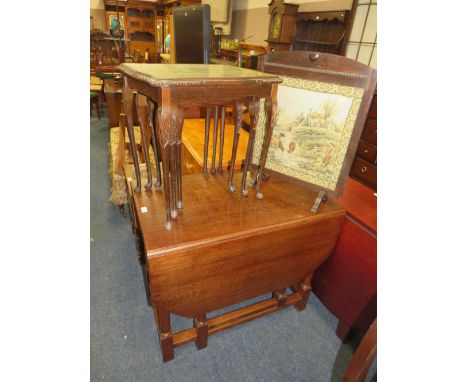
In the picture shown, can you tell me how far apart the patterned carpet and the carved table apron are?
0.09 metres

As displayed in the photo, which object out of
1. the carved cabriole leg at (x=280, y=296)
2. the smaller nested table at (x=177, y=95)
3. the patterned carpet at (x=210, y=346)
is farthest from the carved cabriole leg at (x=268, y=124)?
the patterned carpet at (x=210, y=346)

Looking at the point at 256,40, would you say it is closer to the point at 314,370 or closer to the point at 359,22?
the point at 359,22

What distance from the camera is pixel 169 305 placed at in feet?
3.19

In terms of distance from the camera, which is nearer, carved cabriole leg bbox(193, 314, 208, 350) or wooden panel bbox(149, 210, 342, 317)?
wooden panel bbox(149, 210, 342, 317)

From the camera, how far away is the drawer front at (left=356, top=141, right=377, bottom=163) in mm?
2588

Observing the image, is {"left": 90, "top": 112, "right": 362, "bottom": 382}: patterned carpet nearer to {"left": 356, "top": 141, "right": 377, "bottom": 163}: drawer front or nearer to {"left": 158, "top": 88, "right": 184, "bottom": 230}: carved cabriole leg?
{"left": 158, "top": 88, "right": 184, "bottom": 230}: carved cabriole leg

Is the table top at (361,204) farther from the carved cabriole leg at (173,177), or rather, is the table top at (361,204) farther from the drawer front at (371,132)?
the drawer front at (371,132)

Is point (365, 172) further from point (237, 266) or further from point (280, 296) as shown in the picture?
point (237, 266)

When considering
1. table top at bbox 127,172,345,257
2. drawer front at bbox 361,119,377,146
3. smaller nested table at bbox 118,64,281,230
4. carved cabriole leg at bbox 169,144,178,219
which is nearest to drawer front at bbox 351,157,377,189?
drawer front at bbox 361,119,377,146

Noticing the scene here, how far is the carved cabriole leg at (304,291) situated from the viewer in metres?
1.40

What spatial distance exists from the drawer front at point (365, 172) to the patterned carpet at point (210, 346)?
61.8 inches

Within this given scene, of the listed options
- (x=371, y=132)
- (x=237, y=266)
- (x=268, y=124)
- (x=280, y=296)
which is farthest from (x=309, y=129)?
(x=371, y=132)
